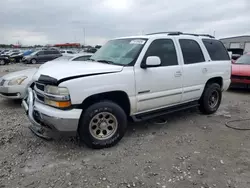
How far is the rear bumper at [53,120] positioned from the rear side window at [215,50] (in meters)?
3.49

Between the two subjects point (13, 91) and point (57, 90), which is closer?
point (57, 90)

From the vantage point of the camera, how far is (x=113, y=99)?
3.72 m

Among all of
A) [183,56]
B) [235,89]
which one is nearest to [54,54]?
[235,89]

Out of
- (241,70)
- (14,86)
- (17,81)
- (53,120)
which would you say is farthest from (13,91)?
(241,70)

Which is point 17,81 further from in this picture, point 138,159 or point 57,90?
point 138,159

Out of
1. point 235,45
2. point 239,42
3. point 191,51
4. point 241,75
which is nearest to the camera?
point 191,51

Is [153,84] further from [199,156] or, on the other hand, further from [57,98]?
[57,98]

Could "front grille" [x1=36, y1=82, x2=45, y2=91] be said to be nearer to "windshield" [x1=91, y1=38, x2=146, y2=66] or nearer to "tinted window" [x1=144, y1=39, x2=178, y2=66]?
"windshield" [x1=91, y1=38, x2=146, y2=66]

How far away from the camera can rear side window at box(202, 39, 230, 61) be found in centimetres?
516

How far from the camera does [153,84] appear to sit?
3959mm

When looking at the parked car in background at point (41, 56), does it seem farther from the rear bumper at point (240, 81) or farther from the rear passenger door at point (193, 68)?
the rear passenger door at point (193, 68)

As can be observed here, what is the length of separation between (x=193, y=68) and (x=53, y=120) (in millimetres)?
3009

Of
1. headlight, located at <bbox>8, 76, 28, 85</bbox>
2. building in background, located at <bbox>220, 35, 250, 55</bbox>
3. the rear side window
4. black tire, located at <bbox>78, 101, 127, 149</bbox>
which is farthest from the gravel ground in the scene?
building in background, located at <bbox>220, 35, 250, 55</bbox>

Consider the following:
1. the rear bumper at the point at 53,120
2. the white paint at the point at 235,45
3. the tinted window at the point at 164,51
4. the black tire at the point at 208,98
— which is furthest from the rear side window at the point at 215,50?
the white paint at the point at 235,45
